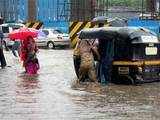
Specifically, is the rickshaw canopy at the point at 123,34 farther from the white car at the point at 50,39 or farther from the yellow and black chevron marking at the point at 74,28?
the white car at the point at 50,39

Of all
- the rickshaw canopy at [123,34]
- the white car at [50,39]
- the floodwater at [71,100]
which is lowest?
the white car at [50,39]

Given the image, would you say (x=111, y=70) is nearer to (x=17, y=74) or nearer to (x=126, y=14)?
(x=17, y=74)

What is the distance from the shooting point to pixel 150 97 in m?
13.3

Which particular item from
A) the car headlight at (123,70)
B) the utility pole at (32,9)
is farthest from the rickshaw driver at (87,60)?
the utility pole at (32,9)

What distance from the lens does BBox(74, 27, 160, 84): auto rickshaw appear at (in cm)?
1562

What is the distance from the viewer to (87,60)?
53.0 ft

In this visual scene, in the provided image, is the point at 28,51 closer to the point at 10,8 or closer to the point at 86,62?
the point at 86,62

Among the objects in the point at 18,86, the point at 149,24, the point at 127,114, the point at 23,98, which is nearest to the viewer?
the point at 127,114

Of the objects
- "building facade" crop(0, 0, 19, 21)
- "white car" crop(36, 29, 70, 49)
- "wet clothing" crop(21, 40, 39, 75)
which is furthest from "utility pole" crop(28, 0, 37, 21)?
"wet clothing" crop(21, 40, 39, 75)

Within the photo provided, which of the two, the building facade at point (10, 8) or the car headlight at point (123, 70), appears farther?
the building facade at point (10, 8)

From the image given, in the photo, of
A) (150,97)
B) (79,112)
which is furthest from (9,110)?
(150,97)

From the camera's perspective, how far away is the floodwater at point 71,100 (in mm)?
10773

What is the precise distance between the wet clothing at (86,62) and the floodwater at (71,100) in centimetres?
36

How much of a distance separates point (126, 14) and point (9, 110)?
4333 cm
